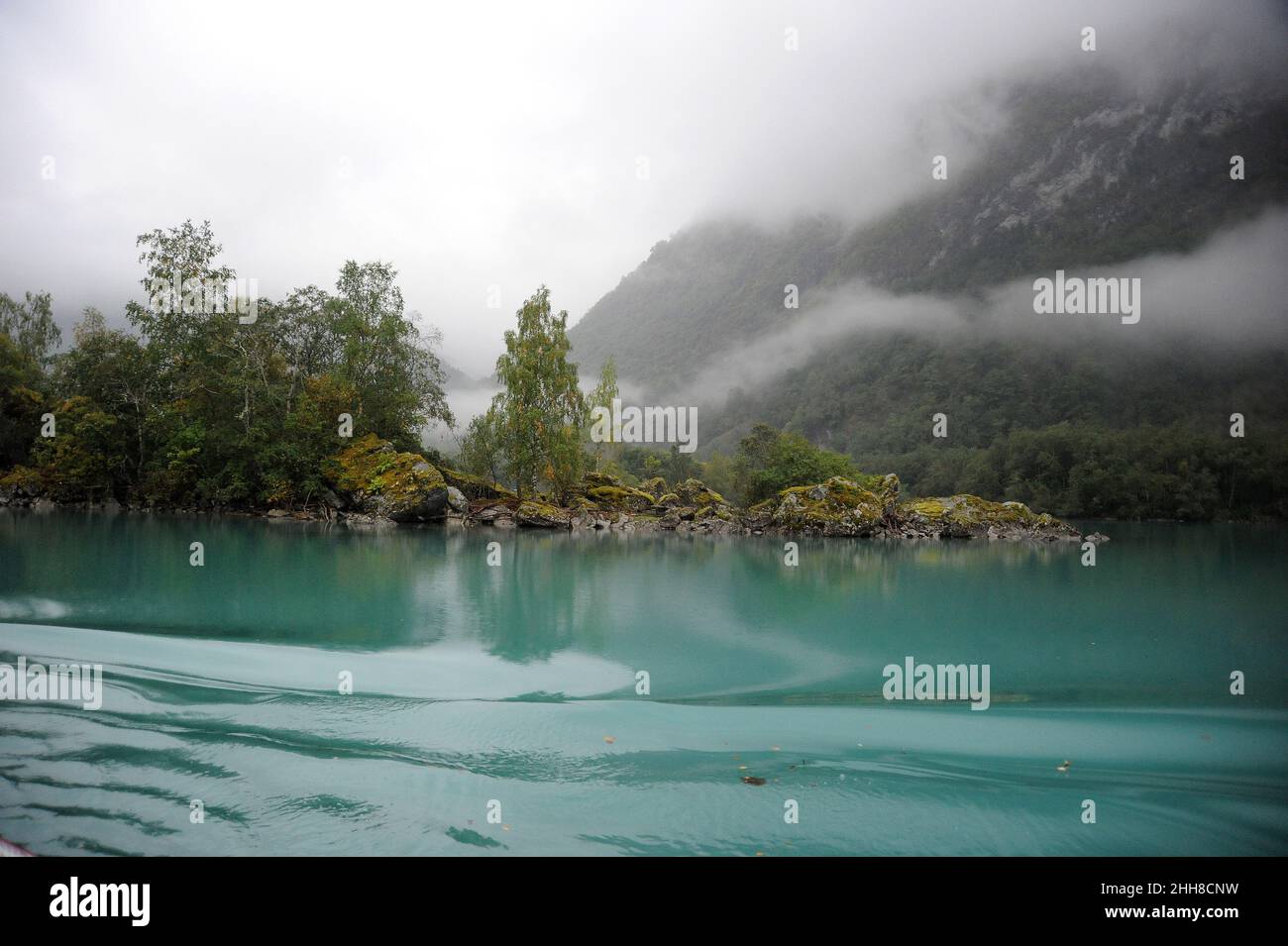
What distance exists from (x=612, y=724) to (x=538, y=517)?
3353cm

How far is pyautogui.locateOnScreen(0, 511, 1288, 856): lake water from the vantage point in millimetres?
4727

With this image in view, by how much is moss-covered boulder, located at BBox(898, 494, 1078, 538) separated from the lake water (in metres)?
28.9

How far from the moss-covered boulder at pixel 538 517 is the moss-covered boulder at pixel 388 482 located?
442 centimetres

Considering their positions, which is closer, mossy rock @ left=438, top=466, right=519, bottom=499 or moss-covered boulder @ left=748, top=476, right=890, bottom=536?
moss-covered boulder @ left=748, top=476, right=890, bottom=536

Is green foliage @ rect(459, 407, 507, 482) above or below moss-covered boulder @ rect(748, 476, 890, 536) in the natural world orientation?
above

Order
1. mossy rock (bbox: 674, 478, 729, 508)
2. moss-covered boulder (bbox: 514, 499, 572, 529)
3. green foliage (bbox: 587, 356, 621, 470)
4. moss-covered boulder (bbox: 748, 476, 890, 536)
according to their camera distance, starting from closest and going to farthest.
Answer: moss-covered boulder (bbox: 514, 499, 572, 529) < moss-covered boulder (bbox: 748, 476, 890, 536) < green foliage (bbox: 587, 356, 621, 470) < mossy rock (bbox: 674, 478, 729, 508)

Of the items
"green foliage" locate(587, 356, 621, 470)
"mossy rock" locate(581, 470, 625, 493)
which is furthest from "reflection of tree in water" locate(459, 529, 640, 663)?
"mossy rock" locate(581, 470, 625, 493)

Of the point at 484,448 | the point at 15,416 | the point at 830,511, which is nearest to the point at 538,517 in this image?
the point at 484,448

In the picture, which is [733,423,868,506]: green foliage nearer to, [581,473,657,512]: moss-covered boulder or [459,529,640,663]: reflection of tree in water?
[581,473,657,512]: moss-covered boulder

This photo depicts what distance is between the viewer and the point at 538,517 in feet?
131

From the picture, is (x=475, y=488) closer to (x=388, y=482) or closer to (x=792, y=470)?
(x=388, y=482)

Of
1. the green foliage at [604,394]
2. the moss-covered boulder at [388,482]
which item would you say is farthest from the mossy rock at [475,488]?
the green foliage at [604,394]

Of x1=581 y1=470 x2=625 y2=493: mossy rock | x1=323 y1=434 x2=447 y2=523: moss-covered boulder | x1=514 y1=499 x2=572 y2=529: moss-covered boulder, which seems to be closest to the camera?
x1=323 y1=434 x2=447 y2=523: moss-covered boulder
